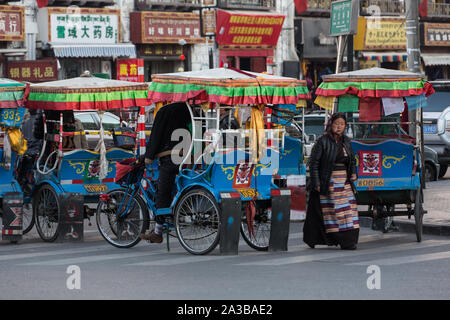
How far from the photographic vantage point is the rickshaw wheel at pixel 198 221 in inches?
452

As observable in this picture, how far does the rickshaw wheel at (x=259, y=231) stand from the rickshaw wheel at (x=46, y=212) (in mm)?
2625

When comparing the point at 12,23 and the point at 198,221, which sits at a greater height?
the point at 12,23

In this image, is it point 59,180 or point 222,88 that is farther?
point 59,180

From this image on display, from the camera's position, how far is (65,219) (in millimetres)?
13148

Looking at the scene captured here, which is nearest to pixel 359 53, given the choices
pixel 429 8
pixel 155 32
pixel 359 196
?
pixel 429 8

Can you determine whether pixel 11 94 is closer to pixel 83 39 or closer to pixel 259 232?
pixel 259 232

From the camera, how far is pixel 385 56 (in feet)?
136

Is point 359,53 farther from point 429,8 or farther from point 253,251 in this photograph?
point 253,251

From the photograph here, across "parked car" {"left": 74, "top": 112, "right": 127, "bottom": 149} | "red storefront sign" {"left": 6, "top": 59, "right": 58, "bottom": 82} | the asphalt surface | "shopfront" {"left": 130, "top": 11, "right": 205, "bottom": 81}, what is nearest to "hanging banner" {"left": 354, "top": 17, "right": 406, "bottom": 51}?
"shopfront" {"left": 130, "top": 11, "right": 205, "bottom": 81}

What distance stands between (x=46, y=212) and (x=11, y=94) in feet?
5.26

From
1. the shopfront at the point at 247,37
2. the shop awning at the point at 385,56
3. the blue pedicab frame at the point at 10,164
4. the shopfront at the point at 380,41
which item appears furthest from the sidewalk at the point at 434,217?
the shop awning at the point at 385,56

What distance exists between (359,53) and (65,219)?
29045 millimetres

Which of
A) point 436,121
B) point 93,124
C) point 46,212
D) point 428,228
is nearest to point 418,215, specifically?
point 428,228

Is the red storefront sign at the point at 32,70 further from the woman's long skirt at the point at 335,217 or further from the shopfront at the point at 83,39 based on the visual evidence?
the woman's long skirt at the point at 335,217
